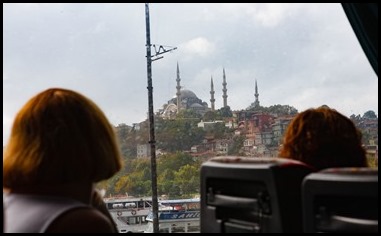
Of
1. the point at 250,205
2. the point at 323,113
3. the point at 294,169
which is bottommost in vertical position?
the point at 250,205

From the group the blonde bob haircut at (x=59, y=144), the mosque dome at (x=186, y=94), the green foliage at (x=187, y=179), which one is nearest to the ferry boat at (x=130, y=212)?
the green foliage at (x=187, y=179)

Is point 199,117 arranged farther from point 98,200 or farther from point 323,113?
point 98,200

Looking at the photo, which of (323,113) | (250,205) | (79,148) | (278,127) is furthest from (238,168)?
(278,127)

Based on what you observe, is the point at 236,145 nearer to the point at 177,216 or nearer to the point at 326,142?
the point at 177,216

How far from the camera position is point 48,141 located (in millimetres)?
1258

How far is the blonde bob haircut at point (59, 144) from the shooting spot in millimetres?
1249

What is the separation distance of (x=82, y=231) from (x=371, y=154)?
1415mm

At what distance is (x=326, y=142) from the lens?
186cm

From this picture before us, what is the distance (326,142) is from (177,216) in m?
1.18

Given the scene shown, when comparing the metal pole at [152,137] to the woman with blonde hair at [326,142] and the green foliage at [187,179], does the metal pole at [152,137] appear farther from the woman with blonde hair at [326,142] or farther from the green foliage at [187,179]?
the woman with blonde hair at [326,142]

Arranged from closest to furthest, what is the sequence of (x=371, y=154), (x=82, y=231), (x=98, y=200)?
(x=82, y=231)
(x=98, y=200)
(x=371, y=154)

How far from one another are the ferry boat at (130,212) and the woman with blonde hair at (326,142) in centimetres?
110

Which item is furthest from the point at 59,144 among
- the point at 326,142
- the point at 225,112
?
the point at 225,112

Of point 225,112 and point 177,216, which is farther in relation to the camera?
point 225,112
